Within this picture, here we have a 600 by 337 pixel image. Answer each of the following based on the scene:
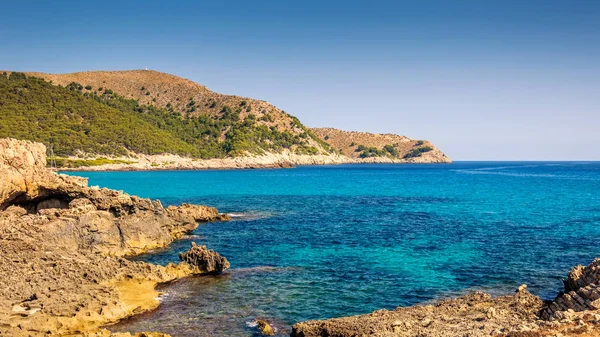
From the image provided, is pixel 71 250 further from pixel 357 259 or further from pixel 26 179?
pixel 357 259

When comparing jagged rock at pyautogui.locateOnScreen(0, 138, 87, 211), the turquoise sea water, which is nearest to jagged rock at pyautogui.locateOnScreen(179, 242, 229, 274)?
the turquoise sea water

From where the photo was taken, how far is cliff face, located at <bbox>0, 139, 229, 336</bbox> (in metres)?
18.2

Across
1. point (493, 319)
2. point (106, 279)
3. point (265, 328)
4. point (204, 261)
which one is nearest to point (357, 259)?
point (204, 261)

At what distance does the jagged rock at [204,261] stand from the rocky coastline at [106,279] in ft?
0.19

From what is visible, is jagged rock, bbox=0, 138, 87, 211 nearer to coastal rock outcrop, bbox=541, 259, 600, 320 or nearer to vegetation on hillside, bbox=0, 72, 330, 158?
coastal rock outcrop, bbox=541, 259, 600, 320

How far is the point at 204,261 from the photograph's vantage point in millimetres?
26688

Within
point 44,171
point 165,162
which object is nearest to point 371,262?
point 44,171

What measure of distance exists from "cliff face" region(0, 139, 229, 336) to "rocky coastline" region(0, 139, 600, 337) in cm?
5

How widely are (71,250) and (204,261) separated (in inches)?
287

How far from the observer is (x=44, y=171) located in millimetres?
34375

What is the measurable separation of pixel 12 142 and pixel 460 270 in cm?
3150

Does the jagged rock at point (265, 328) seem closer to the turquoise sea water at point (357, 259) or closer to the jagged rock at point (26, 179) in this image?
the turquoise sea water at point (357, 259)

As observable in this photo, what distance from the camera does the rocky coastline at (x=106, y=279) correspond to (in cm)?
1495

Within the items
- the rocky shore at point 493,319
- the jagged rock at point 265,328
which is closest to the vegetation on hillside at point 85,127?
the jagged rock at point 265,328
